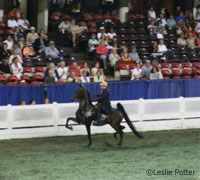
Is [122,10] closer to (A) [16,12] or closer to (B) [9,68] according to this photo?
(A) [16,12]

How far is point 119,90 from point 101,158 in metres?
5.68

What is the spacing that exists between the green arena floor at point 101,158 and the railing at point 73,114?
0.42m

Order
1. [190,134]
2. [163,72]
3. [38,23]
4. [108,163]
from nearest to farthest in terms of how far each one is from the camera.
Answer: [108,163]
[190,134]
[163,72]
[38,23]

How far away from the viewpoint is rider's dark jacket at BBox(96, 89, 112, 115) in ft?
62.9

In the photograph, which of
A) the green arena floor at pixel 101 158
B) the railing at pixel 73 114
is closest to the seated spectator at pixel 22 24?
the railing at pixel 73 114

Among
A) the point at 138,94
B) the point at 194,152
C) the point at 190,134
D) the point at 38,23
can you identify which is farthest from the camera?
the point at 38,23

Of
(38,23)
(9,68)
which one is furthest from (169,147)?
(38,23)

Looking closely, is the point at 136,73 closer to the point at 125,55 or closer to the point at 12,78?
the point at 125,55

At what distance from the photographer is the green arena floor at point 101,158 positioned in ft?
53.1

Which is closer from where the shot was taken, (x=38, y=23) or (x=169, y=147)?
(x=169, y=147)

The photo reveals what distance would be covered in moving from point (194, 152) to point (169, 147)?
2.81 feet

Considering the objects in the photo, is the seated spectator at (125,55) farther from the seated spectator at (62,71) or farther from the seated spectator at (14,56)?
A: the seated spectator at (14,56)

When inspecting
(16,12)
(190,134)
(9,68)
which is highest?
(16,12)

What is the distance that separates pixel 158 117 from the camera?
73.7 ft
